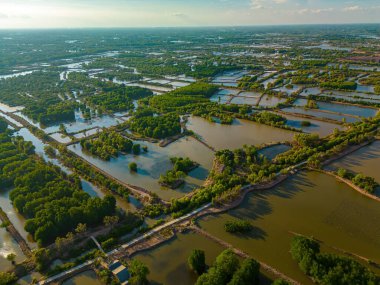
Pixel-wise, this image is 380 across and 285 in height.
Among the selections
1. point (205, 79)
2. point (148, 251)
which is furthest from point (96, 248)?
point (205, 79)

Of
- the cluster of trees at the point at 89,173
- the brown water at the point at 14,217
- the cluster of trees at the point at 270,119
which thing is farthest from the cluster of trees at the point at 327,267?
the cluster of trees at the point at 270,119

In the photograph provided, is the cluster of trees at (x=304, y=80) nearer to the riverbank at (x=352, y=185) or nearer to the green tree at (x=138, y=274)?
the riverbank at (x=352, y=185)

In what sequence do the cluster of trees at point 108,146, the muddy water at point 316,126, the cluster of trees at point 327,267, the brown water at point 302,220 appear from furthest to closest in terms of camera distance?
the muddy water at point 316,126, the cluster of trees at point 108,146, the brown water at point 302,220, the cluster of trees at point 327,267

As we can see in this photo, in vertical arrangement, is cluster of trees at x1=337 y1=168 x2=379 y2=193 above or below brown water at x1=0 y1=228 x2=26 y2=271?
above

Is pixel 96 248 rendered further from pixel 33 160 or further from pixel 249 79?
pixel 249 79

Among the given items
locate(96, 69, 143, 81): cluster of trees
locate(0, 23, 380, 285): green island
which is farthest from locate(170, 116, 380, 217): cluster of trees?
locate(96, 69, 143, 81): cluster of trees

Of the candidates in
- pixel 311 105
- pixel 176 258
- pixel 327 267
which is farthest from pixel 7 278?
pixel 311 105

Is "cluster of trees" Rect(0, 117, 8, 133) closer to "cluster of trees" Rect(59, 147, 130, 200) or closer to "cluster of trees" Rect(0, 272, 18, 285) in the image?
"cluster of trees" Rect(59, 147, 130, 200)
